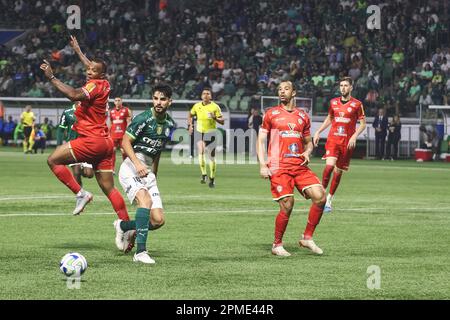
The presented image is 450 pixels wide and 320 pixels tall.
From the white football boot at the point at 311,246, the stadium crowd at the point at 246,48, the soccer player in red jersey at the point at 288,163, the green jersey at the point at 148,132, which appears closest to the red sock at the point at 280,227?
the soccer player in red jersey at the point at 288,163

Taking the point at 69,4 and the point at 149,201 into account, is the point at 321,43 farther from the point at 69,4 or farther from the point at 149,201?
the point at 149,201

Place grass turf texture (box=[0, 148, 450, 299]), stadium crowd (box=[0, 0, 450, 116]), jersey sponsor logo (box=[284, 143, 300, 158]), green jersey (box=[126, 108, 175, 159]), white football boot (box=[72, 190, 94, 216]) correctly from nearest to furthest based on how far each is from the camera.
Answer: grass turf texture (box=[0, 148, 450, 299])
green jersey (box=[126, 108, 175, 159])
jersey sponsor logo (box=[284, 143, 300, 158])
white football boot (box=[72, 190, 94, 216])
stadium crowd (box=[0, 0, 450, 116])

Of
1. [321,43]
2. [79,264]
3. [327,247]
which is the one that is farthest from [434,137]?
[79,264]

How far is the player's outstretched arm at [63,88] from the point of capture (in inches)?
558

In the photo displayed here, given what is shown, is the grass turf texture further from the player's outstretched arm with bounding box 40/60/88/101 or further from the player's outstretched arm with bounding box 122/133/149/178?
the player's outstretched arm with bounding box 40/60/88/101

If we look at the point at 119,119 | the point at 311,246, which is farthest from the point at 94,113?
the point at 119,119

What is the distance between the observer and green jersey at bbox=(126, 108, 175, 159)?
46.1 feet

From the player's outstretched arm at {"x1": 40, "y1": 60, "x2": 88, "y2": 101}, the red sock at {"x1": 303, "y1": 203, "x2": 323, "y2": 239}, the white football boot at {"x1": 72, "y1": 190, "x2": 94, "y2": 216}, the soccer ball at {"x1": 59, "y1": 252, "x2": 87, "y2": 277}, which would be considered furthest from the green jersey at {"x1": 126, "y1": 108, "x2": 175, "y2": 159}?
the white football boot at {"x1": 72, "y1": 190, "x2": 94, "y2": 216}

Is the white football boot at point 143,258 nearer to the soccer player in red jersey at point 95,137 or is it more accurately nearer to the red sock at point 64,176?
the soccer player in red jersey at point 95,137

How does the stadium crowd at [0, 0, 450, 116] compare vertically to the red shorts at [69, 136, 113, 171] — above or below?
above

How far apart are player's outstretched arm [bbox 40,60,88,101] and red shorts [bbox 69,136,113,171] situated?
1038mm

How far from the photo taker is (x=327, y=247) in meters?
15.3

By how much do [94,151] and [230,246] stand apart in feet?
8.38
